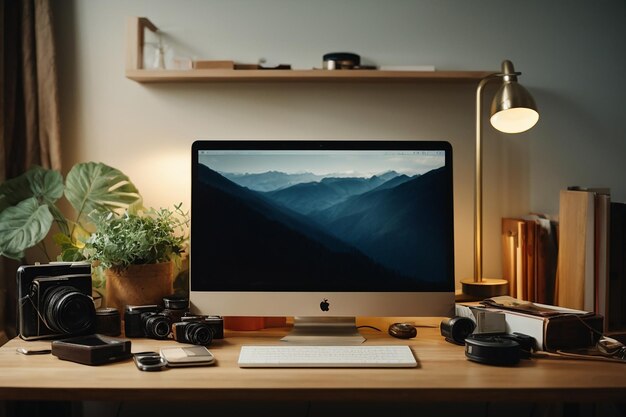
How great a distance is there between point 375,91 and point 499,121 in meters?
0.45

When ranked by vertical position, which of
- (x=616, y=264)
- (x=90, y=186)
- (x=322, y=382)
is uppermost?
(x=90, y=186)

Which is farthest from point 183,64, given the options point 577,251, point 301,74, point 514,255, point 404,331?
point 577,251

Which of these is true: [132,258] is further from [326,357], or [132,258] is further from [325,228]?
[326,357]

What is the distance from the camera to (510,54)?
2.17 m

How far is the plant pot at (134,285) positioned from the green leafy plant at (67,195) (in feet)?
0.62

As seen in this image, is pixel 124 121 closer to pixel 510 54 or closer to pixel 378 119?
pixel 378 119

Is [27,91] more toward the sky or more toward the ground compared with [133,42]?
more toward the ground

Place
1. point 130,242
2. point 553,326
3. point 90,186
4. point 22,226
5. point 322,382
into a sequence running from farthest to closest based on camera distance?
point 90,186, point 22,226, point 130,242, point 553,326, point 322,382

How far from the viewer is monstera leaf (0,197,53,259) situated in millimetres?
1869

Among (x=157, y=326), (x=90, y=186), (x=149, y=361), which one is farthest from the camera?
(x=90, y=186)

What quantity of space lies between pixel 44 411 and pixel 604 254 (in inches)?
70.2

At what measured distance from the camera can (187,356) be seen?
1.47 metres

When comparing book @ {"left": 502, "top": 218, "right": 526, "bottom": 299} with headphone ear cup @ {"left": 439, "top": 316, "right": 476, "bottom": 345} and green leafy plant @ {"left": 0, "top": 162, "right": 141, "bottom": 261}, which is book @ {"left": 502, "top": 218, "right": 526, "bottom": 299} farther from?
green leafy plant @ {"left": 0, "top": 162, "right": 141, "bottom": 261}

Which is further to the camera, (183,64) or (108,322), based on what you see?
(183,64)
